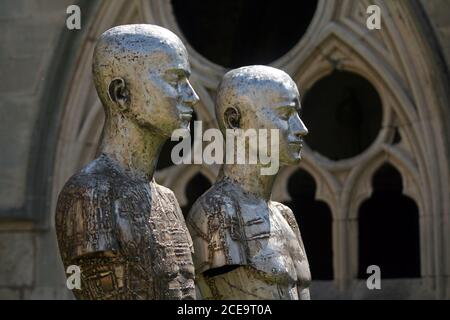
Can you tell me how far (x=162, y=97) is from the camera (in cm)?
538

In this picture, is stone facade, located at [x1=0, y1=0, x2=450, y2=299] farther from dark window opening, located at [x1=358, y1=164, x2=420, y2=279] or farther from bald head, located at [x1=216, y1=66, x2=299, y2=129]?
bald head, located at [x1=216, y1=66, x2=299, y2=129]

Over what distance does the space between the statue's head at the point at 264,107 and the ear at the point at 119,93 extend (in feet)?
2.00

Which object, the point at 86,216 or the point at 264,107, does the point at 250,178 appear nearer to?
the point at 264,107

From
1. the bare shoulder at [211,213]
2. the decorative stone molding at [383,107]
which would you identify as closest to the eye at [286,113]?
the bare shoulder at [211,213]

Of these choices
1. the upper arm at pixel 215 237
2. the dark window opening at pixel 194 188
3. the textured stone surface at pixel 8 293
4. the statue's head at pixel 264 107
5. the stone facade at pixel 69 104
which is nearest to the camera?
the upper arm at pixel 215 237

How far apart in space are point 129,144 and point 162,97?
17cm

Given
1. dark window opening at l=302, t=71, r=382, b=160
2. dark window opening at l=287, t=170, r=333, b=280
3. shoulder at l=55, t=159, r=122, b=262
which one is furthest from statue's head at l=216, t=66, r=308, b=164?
dark window opening at l=302, t=71, r=382, b=160

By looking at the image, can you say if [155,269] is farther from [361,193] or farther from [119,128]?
[361,193]

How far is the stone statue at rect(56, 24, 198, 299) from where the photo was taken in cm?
519

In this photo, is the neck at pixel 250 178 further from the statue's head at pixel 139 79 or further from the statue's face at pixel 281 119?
the statue's head at pixel 139 79

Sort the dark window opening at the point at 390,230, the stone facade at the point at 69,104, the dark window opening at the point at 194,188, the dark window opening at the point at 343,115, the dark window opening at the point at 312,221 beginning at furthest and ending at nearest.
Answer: the dark window opening at the point at 343,115 < the dark window opening at the point at 312,221 < the dark window opening at the point at 390,230 < the dark window opening at the point at 194,188 < the stone facade at the point at 69,104

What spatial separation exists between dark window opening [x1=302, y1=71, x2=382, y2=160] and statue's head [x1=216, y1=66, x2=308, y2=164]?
4743 millimetres

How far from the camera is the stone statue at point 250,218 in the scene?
5.75 meters

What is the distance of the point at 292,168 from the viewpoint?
28.8 ft
